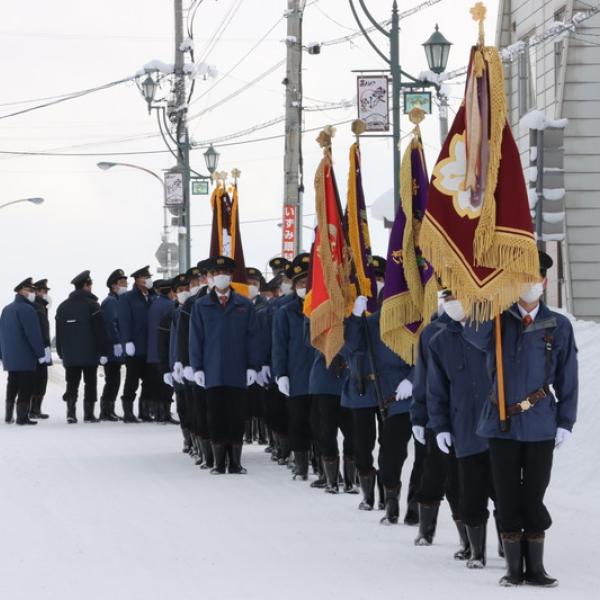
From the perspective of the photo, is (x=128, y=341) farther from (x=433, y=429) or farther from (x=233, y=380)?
(x=433, y=429)

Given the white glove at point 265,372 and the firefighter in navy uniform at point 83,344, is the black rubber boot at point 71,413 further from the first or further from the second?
the white glove at point 265,372

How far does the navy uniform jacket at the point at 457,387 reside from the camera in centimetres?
1048

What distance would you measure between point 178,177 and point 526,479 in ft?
105

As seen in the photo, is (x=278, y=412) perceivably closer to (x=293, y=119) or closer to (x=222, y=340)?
(x=222, y=340)

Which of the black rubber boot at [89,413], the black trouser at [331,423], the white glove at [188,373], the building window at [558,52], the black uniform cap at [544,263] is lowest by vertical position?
the black rubber boot at [89,413]

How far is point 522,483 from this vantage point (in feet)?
32.6

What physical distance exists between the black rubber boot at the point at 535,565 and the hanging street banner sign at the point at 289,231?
20.2 meters

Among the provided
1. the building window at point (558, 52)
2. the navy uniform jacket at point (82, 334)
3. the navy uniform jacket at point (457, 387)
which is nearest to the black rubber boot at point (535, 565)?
the navy uniform jacket at point (457, 387)

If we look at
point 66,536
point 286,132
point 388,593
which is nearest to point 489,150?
point 388,593

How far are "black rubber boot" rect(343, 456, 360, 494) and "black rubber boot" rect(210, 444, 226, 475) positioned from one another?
2.27m

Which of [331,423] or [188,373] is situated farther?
[188,373]

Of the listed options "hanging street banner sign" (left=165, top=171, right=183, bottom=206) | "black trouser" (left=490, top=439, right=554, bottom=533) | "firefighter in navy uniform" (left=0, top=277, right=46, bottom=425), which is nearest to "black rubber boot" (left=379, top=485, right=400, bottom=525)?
"black trouser" (left=490, top=439, right=554, bottom=533)

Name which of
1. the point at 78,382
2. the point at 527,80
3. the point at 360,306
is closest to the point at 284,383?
the point at 360,306

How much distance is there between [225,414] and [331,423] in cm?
252
